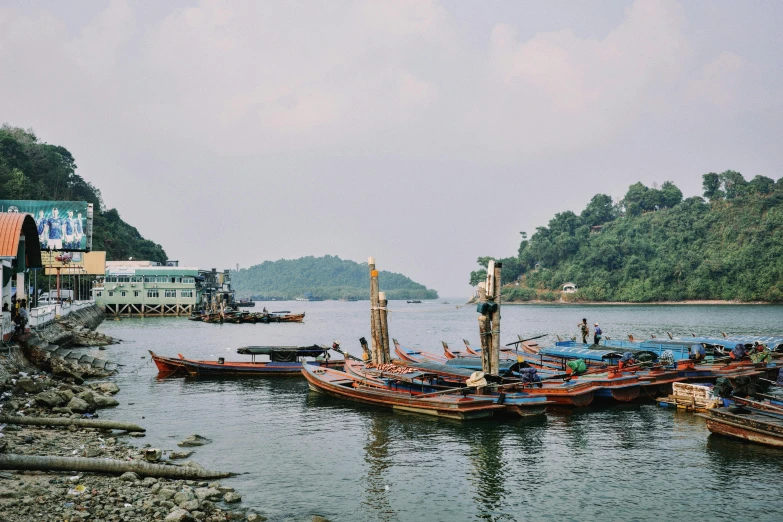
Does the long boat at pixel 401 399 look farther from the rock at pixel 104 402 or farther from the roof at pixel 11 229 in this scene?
Answer: the roof at pixel 11 229

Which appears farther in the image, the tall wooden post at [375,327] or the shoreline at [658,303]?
the shoreline at [658,303]

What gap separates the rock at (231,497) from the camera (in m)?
13.4

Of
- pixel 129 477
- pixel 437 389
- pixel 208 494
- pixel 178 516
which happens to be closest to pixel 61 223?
pixel 437 389

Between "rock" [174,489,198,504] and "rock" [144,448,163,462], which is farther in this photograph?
"rock" [144,448,163,462]

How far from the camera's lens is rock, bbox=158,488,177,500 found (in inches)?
494

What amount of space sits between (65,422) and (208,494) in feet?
24.5

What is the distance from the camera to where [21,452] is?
1472cm

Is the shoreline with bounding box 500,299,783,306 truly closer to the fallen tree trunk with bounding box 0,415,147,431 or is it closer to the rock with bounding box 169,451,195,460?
the rock with bounding box 169,451,195,460

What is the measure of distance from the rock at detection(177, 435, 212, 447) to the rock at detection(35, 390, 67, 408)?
5.12 metres

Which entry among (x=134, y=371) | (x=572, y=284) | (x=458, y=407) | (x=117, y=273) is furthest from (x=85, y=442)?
(x=572, y=284)

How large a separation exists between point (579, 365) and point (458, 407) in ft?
24.6

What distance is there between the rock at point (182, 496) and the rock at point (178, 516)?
65cm

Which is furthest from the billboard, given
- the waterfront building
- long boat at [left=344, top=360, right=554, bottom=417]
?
the waterfront building

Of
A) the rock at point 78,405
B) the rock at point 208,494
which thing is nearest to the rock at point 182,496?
the rock at point 208,494
